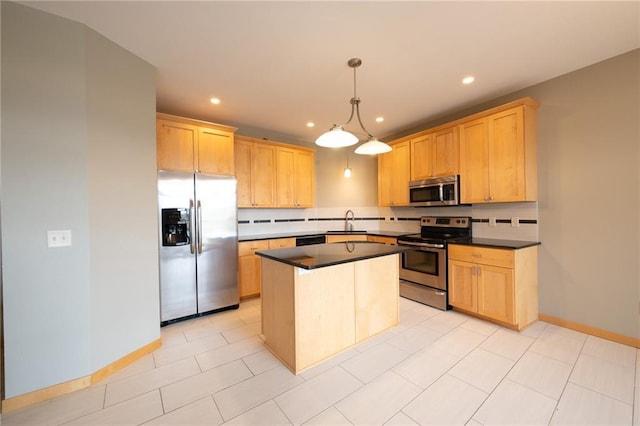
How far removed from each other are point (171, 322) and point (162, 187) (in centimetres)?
157

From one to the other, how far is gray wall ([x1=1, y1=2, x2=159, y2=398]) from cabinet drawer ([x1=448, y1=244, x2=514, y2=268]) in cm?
340

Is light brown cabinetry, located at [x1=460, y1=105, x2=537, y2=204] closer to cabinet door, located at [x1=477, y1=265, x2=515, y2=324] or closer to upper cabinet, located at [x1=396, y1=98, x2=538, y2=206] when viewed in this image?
upper cabinet, located at [x1=396, y1=98, x2=538, y2=206]

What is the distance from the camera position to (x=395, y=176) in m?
4.26

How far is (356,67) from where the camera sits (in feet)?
8.11

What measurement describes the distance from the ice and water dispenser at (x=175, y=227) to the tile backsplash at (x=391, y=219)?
1.15 meters

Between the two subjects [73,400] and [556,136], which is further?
[556,136]

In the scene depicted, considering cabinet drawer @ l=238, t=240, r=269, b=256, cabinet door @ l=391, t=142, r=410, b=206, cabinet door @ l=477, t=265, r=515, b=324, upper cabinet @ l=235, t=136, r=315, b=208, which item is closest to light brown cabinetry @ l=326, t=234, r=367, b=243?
upper cabinet @ l=235, t=136, r=315, b=208

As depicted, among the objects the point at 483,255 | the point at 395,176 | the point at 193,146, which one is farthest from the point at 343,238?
the point at 193,146

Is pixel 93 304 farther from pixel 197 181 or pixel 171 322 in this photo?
pixel 197 181

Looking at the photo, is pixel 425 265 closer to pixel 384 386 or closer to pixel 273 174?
pixel 384 386

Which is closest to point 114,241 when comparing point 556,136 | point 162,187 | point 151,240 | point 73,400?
point 151,240

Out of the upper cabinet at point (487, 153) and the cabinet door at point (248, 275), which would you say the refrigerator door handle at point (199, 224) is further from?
the upper cabinet at point (487, 153)

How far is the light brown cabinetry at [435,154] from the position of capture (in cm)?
343

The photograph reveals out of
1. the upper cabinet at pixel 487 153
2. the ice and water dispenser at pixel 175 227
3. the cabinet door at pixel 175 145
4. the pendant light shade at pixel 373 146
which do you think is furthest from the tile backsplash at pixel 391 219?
the pendant light shade at pixel 373 146
